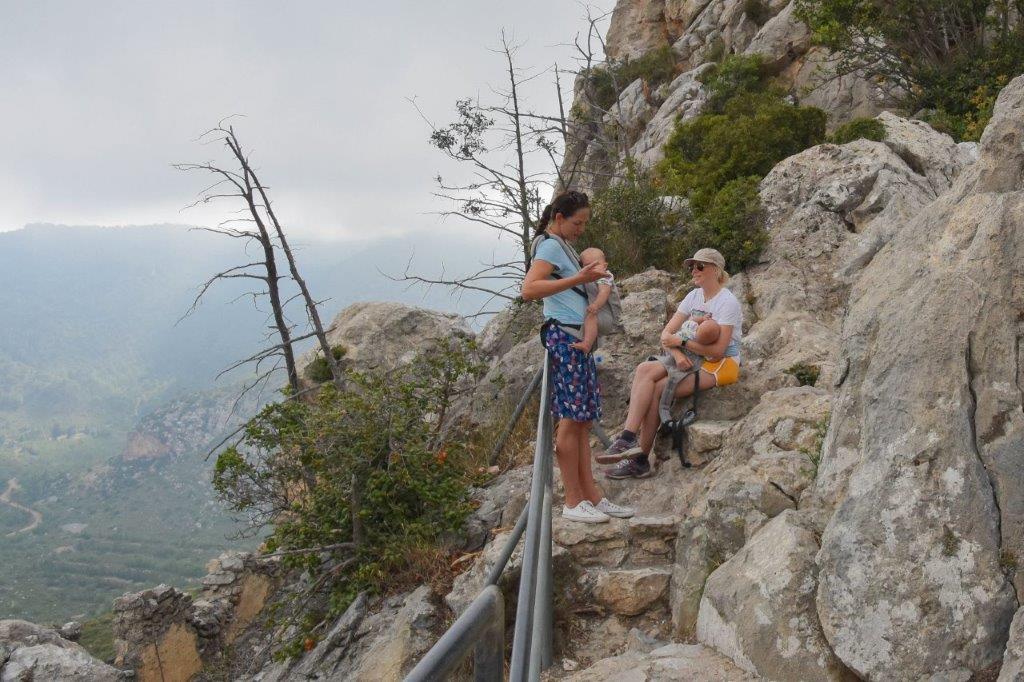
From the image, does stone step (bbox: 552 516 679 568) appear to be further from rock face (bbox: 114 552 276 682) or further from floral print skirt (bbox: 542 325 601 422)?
rock face (bbox: 114 552 276 682)

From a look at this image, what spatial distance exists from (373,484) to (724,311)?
12.7 ft

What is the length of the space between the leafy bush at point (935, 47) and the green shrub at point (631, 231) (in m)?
5.89

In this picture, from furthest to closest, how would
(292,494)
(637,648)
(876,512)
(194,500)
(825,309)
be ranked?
(194,500), (292,494), (825,309), (637,648), (876,512)

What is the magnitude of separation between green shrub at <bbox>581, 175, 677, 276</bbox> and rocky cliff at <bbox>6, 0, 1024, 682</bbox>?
9.81 ft

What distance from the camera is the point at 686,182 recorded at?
13.0 meters

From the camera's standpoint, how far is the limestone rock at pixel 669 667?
3.29 meters

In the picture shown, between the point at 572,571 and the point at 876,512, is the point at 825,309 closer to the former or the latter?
the point at 572,571

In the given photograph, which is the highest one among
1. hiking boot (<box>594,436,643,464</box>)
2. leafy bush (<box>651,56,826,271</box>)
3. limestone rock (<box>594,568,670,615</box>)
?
leafy bush (<box>651,56,826,271</box>)

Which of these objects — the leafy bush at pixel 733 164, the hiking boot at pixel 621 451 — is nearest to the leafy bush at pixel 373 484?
the hiking boot at pixel 621 451

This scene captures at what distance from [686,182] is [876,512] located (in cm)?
1081

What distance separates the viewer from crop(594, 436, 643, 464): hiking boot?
225 inches

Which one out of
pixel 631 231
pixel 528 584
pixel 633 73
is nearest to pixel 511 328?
pixel 631 231

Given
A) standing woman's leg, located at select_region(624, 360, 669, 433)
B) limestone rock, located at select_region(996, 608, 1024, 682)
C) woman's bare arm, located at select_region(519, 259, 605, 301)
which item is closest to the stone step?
standing woman's leg, located at select_region(624, 360, 669, 433)

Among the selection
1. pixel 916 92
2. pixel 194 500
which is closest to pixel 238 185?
pixel 916 92
